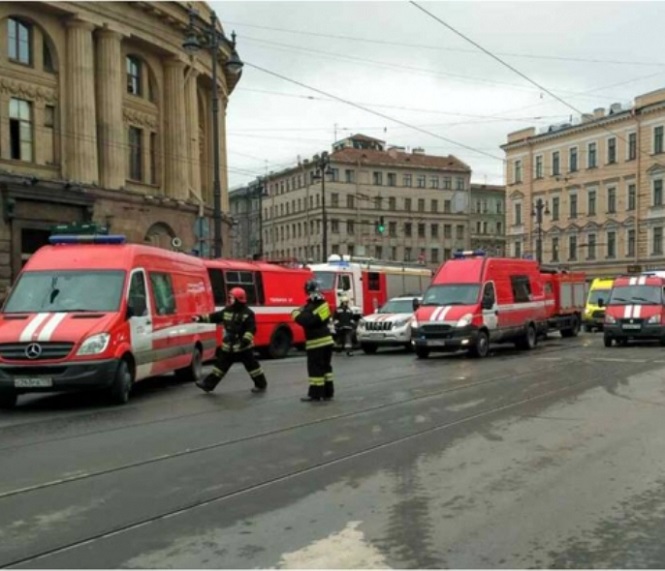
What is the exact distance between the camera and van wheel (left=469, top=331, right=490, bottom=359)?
20192mm

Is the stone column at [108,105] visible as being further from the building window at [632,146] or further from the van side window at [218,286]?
the building window at [632,146]

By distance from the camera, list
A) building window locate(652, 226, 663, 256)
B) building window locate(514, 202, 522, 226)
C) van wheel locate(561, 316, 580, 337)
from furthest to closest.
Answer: building window locate(514, 202, 522, 226)
building window locate(652, 226, 663, 256)
van wheel locate(561, 316, 580, 337)

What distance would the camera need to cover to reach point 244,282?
2106cm

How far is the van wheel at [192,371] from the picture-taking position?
14.8 m

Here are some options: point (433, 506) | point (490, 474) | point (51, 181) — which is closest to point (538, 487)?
point (490, 474)

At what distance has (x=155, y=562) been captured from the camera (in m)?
4.71

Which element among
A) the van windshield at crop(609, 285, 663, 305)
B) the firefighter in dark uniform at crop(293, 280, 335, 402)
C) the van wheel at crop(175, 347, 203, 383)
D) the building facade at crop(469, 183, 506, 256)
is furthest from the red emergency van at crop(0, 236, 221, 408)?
the building facade at crop(469, 183, 506, 256)

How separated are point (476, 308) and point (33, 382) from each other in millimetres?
12426

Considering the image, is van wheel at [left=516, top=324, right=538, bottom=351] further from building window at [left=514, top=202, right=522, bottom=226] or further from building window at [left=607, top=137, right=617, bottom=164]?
building window at [left=514, top=202, right=522, bottom=226]

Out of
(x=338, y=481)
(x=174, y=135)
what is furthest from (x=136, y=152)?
(x=338, y=481)

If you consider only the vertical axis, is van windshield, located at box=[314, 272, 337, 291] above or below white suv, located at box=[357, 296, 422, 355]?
above

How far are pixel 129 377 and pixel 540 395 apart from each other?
6352 mm

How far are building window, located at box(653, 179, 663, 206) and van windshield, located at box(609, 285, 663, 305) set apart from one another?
4877cm

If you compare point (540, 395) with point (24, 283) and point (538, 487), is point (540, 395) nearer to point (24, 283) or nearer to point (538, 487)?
point (538, 487)
